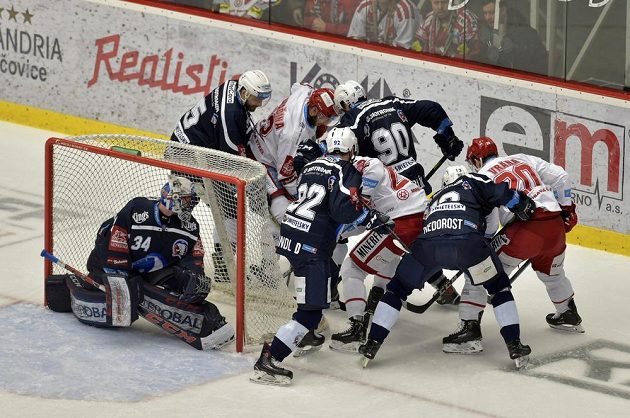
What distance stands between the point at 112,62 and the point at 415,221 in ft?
13.7

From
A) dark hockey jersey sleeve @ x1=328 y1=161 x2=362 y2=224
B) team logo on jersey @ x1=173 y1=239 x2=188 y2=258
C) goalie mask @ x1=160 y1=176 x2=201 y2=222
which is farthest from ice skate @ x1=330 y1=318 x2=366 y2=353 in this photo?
goalie mask @ x1=160 y1=176 x2=201 y2=222

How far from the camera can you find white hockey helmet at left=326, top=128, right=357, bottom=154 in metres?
7.16

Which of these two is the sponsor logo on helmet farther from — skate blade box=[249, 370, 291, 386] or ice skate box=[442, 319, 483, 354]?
skate blade box=[249, 370, 291, 386]

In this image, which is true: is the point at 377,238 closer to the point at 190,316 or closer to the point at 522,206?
the point at 522,206

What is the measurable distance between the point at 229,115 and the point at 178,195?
38.0 inches

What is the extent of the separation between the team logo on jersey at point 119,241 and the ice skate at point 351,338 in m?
1.16

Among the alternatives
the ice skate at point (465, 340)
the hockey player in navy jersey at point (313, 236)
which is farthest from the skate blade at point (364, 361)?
the ice skate at point (465, 340)

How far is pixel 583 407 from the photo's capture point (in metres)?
6.87

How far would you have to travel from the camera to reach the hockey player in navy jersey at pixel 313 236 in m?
6.99

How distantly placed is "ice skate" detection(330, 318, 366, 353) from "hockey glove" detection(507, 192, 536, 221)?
1019mm

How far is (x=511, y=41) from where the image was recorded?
30.9 feet

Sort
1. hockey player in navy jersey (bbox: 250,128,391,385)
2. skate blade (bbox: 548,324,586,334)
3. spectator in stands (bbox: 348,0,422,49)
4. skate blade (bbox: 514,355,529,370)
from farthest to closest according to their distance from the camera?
spectator in stands (bbox: 348,0,422,49), skate blade (bbox: 548,324,586,334), skate blade (bbox: 514,355,529,370), hockey player in navy jersey (bbox: 250,128,391,385)

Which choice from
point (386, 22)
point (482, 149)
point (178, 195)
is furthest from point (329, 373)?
point (386, 22)

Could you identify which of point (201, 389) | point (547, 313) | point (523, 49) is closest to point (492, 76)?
point (523, 49)
